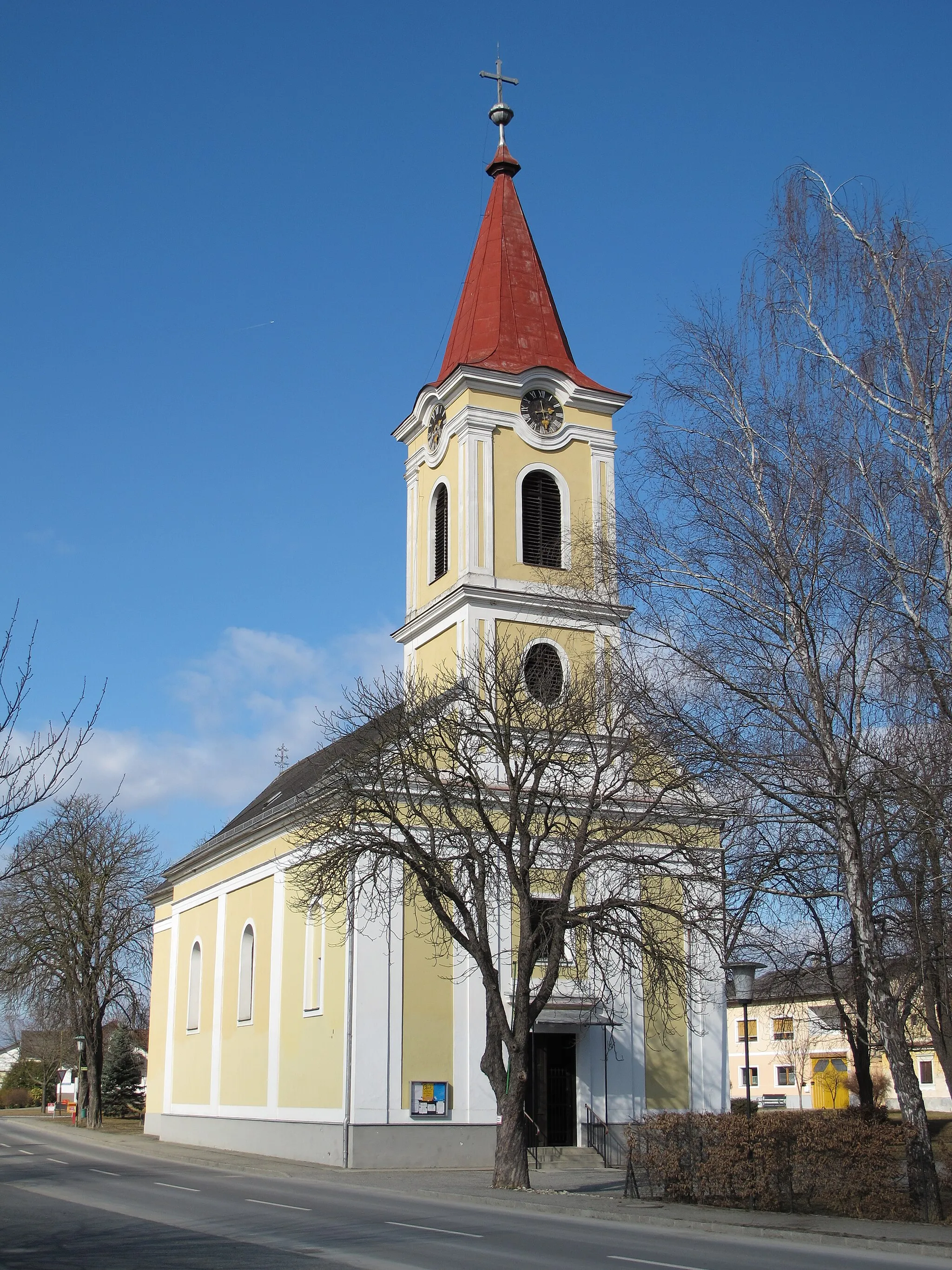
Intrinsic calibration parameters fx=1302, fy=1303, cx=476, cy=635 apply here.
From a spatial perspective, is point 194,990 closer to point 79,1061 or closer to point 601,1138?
point 601,1138

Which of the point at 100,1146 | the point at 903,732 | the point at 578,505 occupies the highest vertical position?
the point at 578,505

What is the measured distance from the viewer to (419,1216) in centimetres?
1744

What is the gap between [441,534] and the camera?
113 ft

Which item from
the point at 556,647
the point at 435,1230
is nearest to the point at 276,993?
the point at 556,647

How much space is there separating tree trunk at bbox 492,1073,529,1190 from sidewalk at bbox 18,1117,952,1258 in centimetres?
30

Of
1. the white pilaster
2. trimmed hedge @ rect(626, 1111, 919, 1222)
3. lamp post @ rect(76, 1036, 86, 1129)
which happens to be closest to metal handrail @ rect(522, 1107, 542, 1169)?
the white pilaster

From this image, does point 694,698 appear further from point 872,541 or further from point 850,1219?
point 850,1219

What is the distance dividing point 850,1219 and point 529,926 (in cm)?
671

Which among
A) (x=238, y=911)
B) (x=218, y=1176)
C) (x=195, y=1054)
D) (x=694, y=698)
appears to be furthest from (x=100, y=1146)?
(x=694, y=698)

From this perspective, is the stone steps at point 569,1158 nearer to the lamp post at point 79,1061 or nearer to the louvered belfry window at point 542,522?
the louvered belfry window at point 542,522

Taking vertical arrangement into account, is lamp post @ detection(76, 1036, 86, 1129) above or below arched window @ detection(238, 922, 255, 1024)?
below

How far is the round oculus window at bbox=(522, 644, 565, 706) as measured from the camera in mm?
30688

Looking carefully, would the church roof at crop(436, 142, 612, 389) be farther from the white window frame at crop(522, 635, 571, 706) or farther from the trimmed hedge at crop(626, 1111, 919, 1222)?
the trimmed hedge at crop(626, 1111, 919, 1222)

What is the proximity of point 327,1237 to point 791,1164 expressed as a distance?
6915 mm
